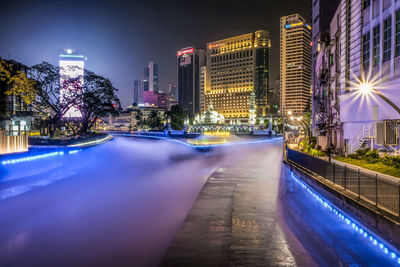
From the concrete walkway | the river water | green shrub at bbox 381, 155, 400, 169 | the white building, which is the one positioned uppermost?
the white building

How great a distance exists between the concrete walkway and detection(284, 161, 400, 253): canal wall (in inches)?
88.4

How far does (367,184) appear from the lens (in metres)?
9.24

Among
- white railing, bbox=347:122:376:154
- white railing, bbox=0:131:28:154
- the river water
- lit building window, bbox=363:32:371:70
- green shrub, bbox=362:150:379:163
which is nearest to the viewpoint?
the river water

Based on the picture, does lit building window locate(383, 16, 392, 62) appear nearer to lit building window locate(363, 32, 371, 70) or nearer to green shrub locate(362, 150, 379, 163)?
lit building window locate(363, 32, 371, 70)

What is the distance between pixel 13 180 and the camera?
1942 cm

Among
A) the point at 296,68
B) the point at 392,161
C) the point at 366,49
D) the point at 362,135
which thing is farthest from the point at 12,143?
the point at 296,68

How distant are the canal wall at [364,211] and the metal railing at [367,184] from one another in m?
0.17

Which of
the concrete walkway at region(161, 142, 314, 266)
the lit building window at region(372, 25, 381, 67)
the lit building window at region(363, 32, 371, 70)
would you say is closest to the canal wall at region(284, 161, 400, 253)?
the concrete walkway at region(161, 142, 314, 266)

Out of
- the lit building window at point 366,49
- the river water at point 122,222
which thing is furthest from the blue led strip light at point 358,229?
the lit building window at point 366,49

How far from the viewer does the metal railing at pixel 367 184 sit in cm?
802

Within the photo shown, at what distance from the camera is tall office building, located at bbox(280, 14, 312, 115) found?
635 feet

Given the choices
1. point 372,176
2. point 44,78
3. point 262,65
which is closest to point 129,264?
point 372,176

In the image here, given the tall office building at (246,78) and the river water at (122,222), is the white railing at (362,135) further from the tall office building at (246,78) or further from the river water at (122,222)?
the tall office building at (246,78)

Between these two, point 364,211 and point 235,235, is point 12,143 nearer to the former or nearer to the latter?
point 235,235
